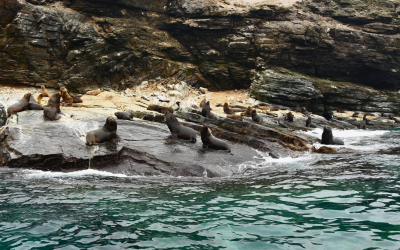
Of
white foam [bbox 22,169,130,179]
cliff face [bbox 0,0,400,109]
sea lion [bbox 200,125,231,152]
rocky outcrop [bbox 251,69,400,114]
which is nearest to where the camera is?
white foam [bbox 22,169,130,179]

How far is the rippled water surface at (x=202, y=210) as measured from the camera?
403cm

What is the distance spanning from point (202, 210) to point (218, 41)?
111 feet

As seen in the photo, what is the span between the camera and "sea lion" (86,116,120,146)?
973 centimetres

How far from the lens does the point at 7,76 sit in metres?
28.9

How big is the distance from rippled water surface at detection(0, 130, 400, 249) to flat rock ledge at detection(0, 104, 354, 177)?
537 millimetres

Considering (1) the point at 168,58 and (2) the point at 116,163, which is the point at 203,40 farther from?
(2) the point at 116,163

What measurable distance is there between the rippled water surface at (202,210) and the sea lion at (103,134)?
1.40 meters

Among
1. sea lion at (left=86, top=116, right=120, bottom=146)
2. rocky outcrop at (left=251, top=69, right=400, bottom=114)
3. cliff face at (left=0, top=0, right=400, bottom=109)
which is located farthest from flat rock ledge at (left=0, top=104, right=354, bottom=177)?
cliff face at (left=0, top=0, right=400, bottom=109)

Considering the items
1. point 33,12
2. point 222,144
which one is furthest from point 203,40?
point 222,144

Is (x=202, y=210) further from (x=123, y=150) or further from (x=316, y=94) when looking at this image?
(x=316, y=94)

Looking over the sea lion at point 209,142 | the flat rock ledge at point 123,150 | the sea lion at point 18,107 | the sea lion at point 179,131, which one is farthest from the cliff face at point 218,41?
the sea lion at point 209,142

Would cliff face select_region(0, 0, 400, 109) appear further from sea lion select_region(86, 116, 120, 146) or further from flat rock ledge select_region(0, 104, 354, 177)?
sea lion select_region(86, 116, 120, 146)

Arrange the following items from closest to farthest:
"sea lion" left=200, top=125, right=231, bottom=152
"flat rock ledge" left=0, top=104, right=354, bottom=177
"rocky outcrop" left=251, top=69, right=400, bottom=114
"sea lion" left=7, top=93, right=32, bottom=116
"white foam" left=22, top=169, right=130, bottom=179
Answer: "white foam" left=22, top=169, right=130, bottom=179
"flat rock ledge" left=0, top=104, right=354, bottom=177
"sea lion" left=200, top=125, right=231, bottom=152
"sea lion" left=7, top=93, right=32, bottom=116
"rocky outcrop" left=251, top=69, right=400, bottom=114

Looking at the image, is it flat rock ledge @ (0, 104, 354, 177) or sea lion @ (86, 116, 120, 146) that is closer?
flat rock ledge @ (0, 104, 354, 177)
